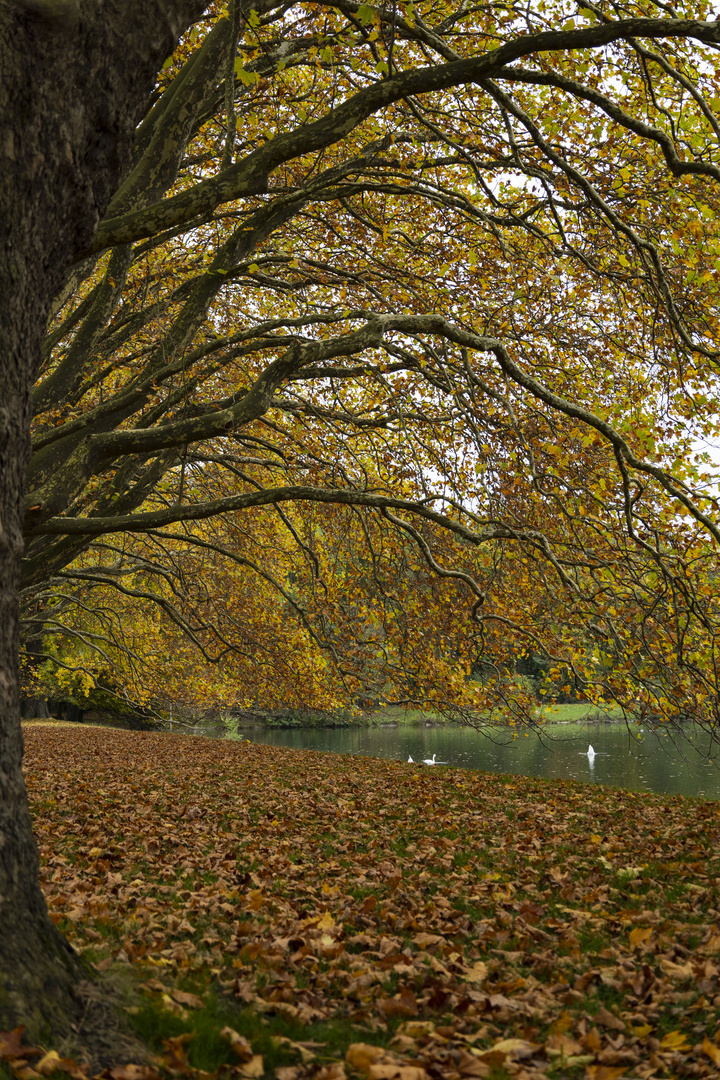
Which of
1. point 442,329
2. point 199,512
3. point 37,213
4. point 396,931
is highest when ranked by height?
point 442,329

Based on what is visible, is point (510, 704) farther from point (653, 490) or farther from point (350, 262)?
point (350, 262)

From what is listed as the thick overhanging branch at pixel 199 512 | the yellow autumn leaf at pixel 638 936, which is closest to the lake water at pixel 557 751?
the thick overhanging branch at pixel 199 512

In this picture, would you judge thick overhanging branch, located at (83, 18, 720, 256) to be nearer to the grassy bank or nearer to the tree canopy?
the tree canopy

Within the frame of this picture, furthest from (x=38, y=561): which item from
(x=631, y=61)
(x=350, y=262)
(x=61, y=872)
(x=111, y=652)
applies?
(x=111, y=652)

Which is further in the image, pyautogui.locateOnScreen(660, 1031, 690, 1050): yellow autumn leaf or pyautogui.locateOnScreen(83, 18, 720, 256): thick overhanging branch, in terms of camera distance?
pyautogui.locateOnScreen(83, 18, 720, 256): thick overhanging branch

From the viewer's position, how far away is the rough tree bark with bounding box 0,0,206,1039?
2.68 meters

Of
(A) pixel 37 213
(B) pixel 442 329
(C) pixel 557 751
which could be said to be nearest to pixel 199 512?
(B) pixel 442 329

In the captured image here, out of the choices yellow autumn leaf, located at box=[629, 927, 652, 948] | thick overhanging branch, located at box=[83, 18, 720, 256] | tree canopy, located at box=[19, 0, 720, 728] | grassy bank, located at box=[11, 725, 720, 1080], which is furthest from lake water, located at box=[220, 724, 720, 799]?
thick overhanging branch, located at box=[83, 18, 720, 256]

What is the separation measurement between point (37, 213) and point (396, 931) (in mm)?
4096

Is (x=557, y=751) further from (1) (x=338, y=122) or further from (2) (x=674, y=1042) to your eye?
(1) (x=338, y=122)

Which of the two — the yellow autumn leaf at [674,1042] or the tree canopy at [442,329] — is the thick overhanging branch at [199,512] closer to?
the tree canopy at [442,329]

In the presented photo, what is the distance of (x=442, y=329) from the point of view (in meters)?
6.20

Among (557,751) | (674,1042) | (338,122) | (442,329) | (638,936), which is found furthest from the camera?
(557,751)

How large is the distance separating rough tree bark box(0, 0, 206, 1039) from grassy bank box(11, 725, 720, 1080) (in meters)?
0.43
